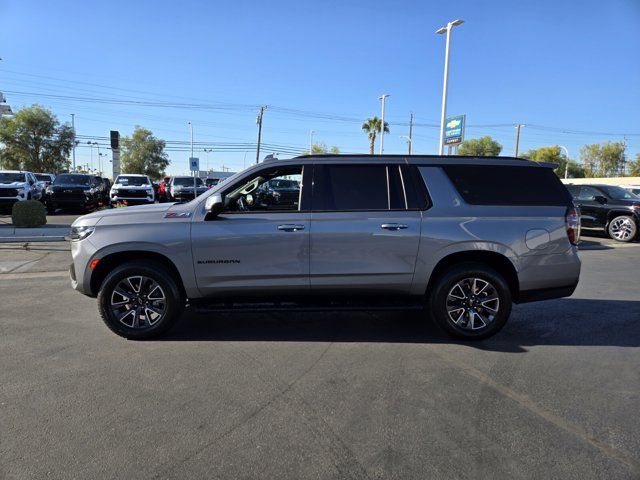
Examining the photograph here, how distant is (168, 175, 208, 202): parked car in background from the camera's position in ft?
83.0

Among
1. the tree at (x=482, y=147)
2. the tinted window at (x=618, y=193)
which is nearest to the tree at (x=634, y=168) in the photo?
the tree at (x=482, y=147)

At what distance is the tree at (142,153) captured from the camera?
3100 inches

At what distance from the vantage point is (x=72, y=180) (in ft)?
64.3

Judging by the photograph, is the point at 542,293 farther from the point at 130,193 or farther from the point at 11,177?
the point at 11,177

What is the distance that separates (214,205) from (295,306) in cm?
134

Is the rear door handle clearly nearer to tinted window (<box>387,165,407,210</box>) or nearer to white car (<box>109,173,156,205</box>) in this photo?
tinted window (<box>387,165,407,210</box>)

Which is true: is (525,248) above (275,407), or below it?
above

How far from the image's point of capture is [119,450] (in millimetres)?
2811

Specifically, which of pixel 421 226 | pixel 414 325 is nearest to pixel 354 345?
pixel 414 325

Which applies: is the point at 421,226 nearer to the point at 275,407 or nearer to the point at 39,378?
the point at 275,407

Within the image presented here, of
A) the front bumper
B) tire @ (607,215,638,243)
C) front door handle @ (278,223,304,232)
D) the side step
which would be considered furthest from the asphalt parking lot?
the front bumper

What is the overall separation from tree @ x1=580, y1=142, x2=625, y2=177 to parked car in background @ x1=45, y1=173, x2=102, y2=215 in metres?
103

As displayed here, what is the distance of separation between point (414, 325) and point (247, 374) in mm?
2322

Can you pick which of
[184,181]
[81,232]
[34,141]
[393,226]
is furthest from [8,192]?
[34,141]
